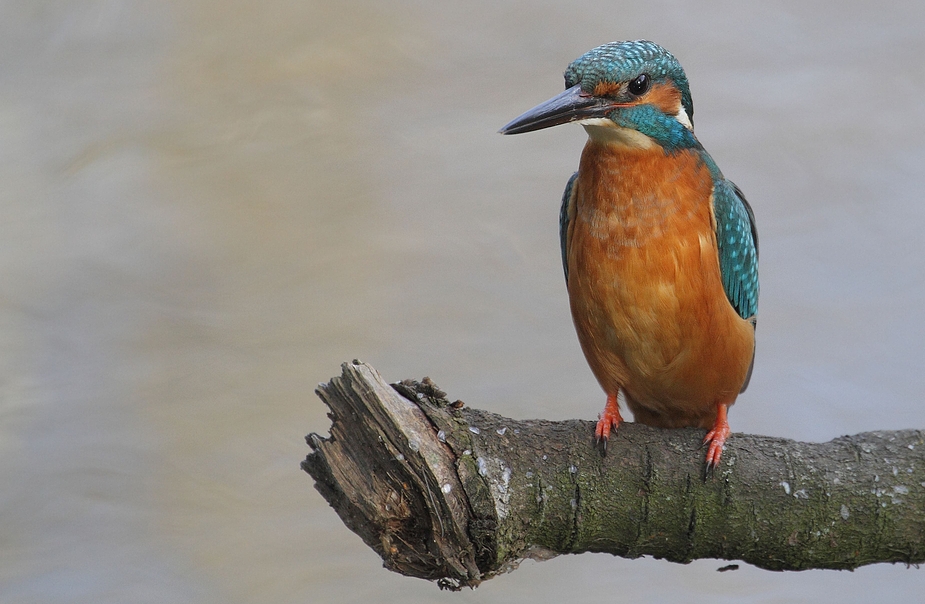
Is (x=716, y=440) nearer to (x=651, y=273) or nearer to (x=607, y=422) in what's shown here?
(x=607, y=422)

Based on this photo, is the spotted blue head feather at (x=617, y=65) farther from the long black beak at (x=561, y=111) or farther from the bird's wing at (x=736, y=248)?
the bird's wing at (x=736, y=248)

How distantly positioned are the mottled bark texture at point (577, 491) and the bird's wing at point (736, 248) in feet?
1.52

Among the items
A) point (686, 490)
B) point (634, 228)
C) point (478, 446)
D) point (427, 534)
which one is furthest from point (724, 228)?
point (427, 534)

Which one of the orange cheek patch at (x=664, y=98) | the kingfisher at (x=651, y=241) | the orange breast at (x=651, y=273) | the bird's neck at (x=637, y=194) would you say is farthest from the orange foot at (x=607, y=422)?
the orange cheek patch at (x=664, y=98)

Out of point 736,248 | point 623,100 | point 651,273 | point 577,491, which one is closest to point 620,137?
point 623,100

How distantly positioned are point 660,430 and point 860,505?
1.67ft

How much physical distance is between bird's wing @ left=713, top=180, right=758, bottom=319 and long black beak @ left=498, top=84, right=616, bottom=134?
476mm

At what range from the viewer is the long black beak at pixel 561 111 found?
7.47 feet

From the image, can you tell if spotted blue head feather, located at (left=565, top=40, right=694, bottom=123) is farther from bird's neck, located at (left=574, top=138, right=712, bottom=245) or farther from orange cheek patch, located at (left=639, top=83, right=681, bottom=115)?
bird's neck, located at (left=574, top=138, right=712, bottom=245)

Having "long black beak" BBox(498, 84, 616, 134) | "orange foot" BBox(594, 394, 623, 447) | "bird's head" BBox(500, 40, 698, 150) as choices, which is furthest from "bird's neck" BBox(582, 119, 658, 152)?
"orange foot" BBox(594, 394, 623, 447)

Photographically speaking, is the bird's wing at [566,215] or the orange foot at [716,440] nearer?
the orange foot at [716,440]

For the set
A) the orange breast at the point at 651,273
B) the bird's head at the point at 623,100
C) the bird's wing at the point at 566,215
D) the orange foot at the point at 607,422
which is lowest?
the orange foot at the point at 607,422

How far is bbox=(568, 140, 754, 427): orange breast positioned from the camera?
8.13 feet

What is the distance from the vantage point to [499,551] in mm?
2168
